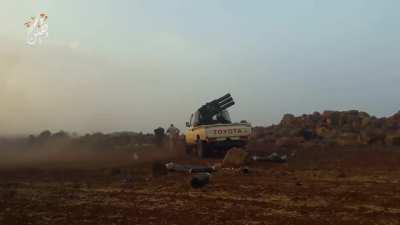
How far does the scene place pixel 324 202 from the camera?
10758mm

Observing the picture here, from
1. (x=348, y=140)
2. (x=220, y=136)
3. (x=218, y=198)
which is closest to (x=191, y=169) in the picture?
(x=220, y=136)

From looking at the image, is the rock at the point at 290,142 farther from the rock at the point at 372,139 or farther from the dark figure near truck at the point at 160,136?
the dark figure near truck at the point at 160,136

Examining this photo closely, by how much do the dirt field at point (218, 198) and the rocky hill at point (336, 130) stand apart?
14.2 meters

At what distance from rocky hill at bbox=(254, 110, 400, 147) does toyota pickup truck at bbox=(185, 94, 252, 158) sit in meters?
8.13

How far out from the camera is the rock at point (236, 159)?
20922 millimetres

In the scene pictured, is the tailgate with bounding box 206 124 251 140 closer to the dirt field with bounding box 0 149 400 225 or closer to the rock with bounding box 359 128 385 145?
the dirt field with bounding box 0 149 400 225

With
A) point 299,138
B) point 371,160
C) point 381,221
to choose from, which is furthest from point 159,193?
point 299,138

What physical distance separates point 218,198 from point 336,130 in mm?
30023

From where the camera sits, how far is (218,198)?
39.2ft

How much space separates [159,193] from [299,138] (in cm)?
2477

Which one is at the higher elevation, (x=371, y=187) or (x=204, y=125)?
(x=204, y=125)

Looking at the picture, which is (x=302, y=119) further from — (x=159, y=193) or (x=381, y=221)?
(x=381, y=221)

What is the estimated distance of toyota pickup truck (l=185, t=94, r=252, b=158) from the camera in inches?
960

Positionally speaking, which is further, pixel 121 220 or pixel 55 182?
pixel 55 182
